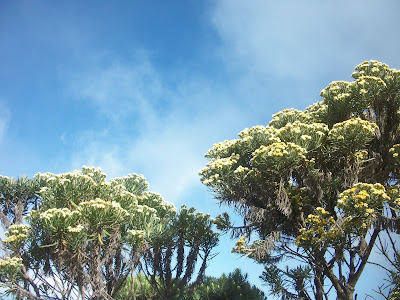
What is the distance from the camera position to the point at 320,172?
32.0ft

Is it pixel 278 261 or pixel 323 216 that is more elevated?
pixel 323 216

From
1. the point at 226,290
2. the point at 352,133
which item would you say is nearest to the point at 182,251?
the point at 226,290

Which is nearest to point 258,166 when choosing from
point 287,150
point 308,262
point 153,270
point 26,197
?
point 287,150

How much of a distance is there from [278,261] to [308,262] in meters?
1.06

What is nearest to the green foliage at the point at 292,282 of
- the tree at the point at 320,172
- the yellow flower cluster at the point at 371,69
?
the tree at the point at 320,172

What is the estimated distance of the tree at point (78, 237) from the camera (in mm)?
8406

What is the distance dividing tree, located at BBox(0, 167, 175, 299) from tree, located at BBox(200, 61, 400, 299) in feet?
8.11

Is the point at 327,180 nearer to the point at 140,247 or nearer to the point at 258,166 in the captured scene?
the point at 258,166

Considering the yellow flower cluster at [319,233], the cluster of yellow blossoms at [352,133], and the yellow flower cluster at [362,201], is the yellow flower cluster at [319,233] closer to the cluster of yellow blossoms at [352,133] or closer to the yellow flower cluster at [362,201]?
the yellow flower cluster at [362,201]

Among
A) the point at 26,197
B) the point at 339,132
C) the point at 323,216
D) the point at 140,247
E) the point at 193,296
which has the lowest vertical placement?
the point at 193,296

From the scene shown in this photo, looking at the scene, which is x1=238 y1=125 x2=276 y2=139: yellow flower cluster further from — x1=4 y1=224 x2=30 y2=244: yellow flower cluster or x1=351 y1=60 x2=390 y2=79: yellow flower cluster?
x1=4 y1=224 x2=30 y2=244: yellow flower cluster

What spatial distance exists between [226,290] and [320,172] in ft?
18.0

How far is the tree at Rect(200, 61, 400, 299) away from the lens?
8.70 metres

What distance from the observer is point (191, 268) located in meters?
11.2
